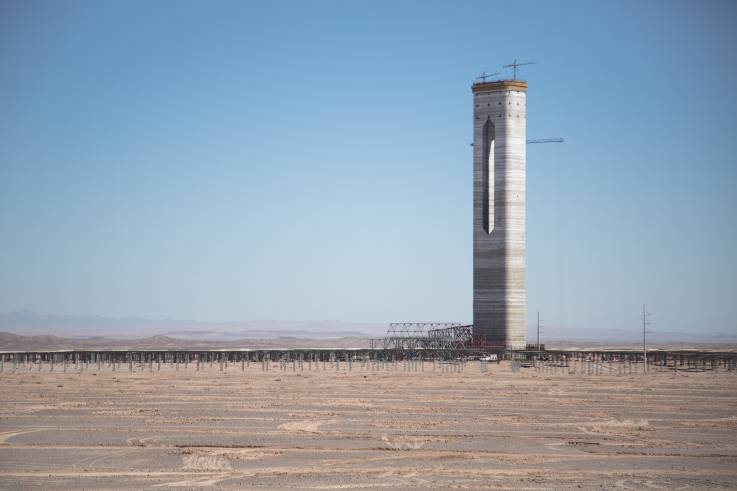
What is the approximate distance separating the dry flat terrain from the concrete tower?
82.1ft

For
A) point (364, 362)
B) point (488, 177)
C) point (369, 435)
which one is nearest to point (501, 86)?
point (488, 177)

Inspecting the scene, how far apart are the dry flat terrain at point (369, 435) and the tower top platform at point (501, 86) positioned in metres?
34.7

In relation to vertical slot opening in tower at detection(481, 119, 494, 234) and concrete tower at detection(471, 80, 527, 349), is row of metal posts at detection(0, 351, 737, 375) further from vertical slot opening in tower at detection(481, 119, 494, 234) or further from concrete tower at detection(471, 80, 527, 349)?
vertical slot opening in tower at detection(481, 119, 494, 234)

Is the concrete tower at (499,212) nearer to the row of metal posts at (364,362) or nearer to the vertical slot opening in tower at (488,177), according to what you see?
the vertical slot opening in tower at (488,177)

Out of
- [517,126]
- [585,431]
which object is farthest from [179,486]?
[517,126]

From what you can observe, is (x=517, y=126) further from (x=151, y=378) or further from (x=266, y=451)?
(x=266, y=451)

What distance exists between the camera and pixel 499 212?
76.3 m

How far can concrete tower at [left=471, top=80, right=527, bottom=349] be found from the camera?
75.5m

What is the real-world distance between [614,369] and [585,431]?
39.1m

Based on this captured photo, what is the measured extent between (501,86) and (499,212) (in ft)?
38.4

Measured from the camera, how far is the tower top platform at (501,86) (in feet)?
251

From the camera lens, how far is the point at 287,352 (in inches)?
3046

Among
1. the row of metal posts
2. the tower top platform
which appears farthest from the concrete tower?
the row of metal posts

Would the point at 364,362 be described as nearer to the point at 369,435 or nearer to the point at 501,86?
the point at 501,86
